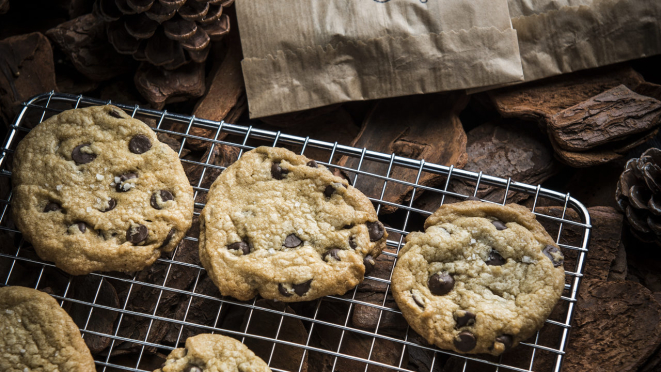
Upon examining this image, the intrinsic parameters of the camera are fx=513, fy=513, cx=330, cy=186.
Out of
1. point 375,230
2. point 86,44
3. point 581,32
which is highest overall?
point 581,32

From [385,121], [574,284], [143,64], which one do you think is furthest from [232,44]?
[574,284]

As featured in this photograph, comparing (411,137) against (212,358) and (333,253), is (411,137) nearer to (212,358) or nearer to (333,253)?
(333,253)

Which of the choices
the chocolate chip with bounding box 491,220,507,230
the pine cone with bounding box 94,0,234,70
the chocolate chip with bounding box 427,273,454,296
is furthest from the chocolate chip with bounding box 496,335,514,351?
the pine cone with bounding box 94,0,234,70

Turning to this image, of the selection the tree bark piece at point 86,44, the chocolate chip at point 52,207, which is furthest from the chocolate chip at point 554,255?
the tree bark piece at point 86,44

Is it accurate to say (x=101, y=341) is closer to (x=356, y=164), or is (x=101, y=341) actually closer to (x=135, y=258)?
(x=135, y=258)

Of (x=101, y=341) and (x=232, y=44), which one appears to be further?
(x=232, y=44)

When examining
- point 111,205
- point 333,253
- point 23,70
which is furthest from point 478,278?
point 23,70
